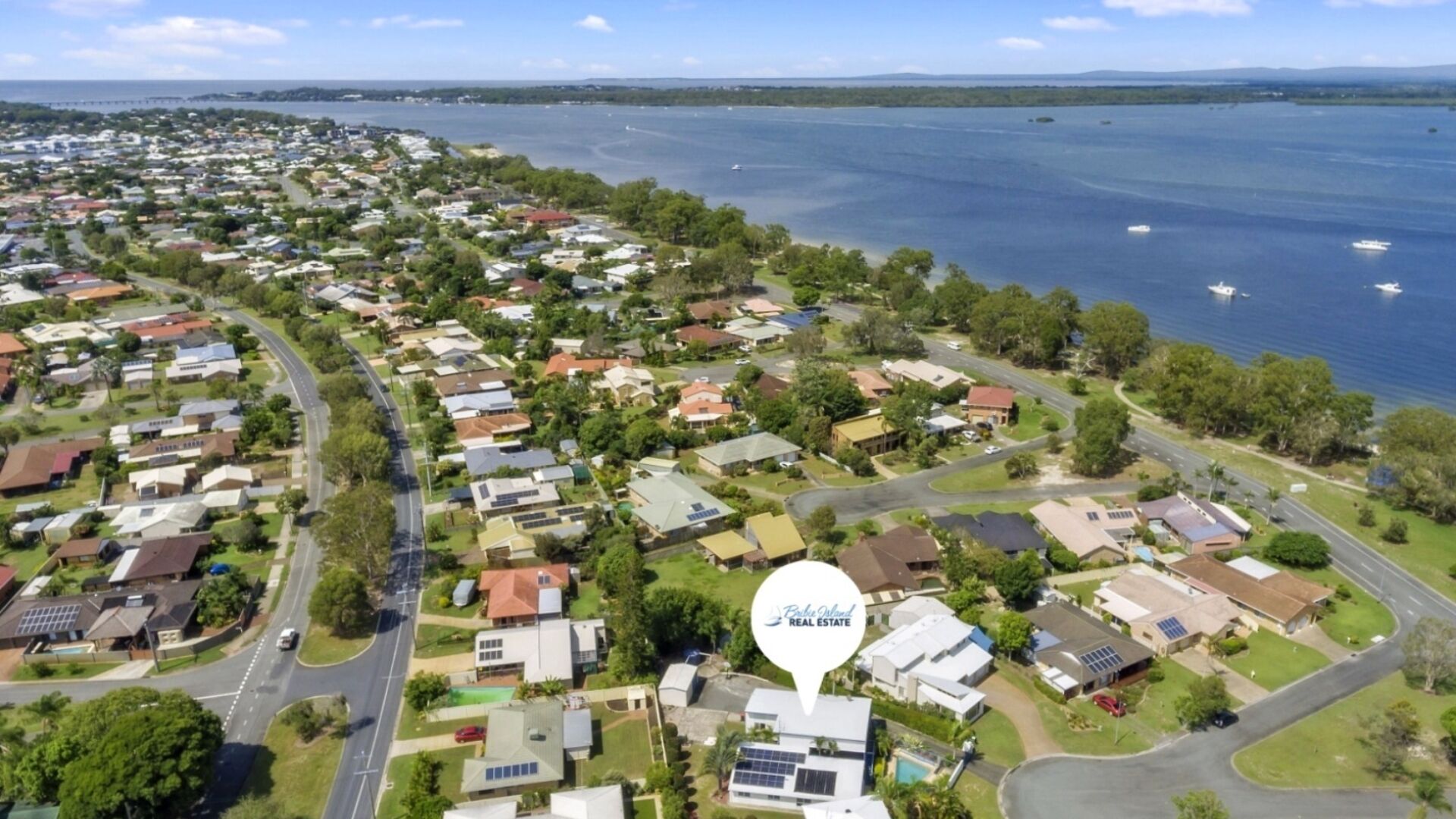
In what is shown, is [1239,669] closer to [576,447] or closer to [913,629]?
[913,629]

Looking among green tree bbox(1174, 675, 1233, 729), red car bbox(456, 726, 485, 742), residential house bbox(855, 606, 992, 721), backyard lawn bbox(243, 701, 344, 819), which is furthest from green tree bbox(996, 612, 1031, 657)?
backyard lawn bbox(243, 701, 344, 819)

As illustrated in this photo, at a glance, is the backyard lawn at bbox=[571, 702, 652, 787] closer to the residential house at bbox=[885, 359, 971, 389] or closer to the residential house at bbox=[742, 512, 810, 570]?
the residential house at bbox=[742, 512, 810, 570]

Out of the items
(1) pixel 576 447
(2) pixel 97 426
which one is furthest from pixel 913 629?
(2) pixel 97 426

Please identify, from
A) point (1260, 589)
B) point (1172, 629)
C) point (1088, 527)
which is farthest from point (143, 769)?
point (1260, 589)

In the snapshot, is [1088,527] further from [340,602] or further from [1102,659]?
[340,602]

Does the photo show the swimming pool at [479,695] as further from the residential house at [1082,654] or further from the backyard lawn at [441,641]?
the residential house at [1082,654]

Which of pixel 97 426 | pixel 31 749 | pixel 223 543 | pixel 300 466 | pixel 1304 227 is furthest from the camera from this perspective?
pixel 1304 227
